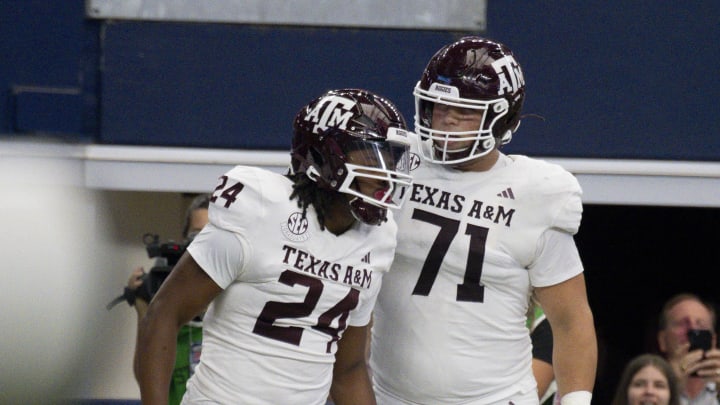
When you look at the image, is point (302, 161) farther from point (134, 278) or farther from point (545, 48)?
point (545, 48)

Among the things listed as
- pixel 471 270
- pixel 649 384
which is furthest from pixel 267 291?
pixel 649 384

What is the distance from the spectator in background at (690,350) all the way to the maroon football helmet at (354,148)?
6.66 ft

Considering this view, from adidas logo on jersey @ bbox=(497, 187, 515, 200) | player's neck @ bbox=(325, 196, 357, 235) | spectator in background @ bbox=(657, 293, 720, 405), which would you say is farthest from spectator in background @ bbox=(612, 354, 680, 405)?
player's neck @ bbox=(325, 196, 357, 235)

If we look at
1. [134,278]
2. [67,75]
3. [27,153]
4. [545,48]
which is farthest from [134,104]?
[27,153]

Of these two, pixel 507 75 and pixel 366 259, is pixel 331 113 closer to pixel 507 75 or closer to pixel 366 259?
pixel 366 259

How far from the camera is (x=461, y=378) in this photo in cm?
357

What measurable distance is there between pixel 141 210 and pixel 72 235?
255cm

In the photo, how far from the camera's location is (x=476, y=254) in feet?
11.6

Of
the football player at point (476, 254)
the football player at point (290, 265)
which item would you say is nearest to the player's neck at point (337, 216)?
the football player at point (290, 265)

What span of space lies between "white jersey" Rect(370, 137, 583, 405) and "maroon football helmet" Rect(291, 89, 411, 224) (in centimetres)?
25

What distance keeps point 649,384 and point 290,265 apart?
2069 millimetres

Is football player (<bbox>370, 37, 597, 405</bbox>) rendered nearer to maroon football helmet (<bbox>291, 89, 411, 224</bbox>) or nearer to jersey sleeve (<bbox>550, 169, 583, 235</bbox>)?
jersey sleeve (<bbox>550, 169, 583, 235</bbox>)

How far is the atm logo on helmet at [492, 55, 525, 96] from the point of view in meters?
3.54

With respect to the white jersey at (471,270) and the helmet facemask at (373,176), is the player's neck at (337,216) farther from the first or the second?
the white jersey at (471,270)
